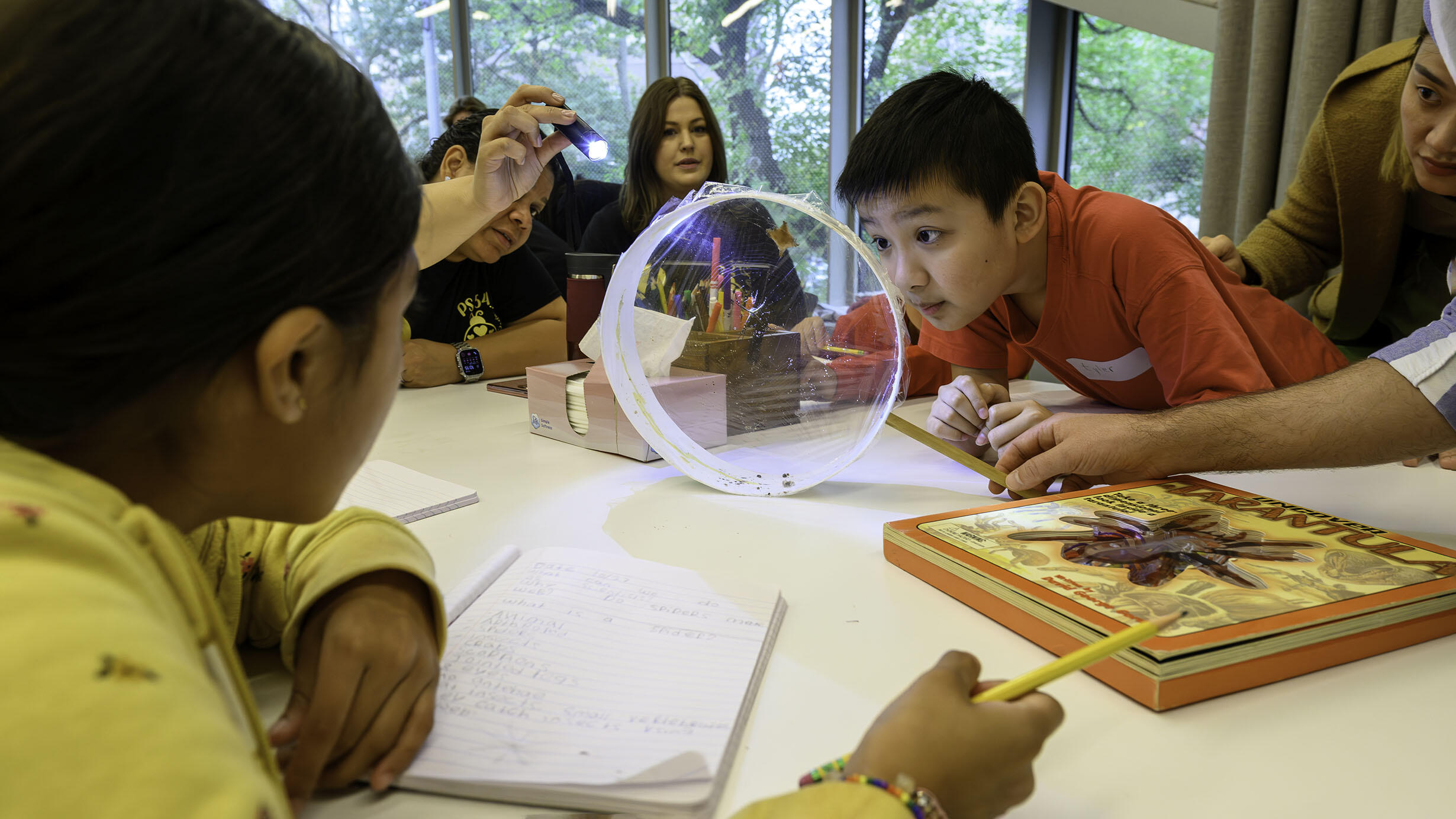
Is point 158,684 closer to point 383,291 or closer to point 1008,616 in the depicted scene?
point 383,291

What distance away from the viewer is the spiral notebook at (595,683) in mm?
446

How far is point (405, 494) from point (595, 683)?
0.51 metres

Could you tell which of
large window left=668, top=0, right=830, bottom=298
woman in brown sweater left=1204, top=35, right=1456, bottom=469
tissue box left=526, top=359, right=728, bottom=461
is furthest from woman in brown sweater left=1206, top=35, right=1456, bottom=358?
large window left=668, top=0, right=830, bottom=298

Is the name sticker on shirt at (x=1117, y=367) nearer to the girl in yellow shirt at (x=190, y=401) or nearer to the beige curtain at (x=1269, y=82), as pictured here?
the girl in yellow shirt at (x=190, y=401)

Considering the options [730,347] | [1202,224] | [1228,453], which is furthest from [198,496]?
[1202,224]

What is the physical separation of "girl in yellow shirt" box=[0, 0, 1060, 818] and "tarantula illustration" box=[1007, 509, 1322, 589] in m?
0.25

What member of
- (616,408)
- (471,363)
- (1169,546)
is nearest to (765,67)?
(471,363)

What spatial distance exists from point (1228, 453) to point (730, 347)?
1.85 ft

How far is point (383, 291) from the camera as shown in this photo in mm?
439

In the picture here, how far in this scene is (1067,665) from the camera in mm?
425

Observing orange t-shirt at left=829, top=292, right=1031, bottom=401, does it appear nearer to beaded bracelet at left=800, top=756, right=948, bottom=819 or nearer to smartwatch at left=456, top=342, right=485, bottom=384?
beaded bracelet at left=800, top=756, right=948, bottom=819

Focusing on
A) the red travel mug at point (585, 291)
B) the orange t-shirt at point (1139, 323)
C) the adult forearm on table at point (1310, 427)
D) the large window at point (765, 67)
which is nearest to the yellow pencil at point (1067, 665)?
the adult forearm on table at point (1310, 427)

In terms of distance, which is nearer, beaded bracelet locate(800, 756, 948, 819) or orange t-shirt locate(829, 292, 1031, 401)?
beaded bracelet locate(800, 756, 948, 819)

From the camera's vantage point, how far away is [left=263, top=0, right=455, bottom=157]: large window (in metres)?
3.72
